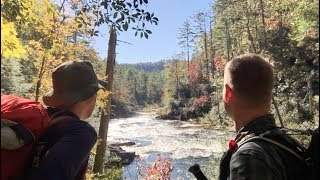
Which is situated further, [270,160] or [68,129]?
[68,129]

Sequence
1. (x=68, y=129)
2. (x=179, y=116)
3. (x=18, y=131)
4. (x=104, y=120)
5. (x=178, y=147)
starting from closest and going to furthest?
(x=18, y=131), (x=68, y=129), (x=104, y=120), (x=178, y=147), (x=179, y=116)

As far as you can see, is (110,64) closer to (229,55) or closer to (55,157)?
(55,157)

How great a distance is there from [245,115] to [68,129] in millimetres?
860

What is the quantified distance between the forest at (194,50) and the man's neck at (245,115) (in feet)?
7.86

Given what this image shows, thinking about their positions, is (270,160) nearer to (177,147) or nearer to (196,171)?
(196,171)

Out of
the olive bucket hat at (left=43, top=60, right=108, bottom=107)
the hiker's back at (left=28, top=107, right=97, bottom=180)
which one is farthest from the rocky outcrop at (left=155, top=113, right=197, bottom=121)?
the hiker's back at (left=28, top=107, right=97, bottom=180)

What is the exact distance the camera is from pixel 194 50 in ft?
287

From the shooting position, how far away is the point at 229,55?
60.2m

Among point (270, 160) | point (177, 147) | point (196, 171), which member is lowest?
point (177, 147)

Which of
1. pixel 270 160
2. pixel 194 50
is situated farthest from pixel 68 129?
pixel 194 50

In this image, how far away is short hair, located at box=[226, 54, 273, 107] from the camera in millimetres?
1929

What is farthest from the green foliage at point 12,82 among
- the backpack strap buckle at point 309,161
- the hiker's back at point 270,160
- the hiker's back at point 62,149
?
the backpack strap buckle at point 309,161

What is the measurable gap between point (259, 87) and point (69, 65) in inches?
39.7

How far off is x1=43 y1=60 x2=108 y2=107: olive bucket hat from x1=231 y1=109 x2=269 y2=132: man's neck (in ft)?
2.53
